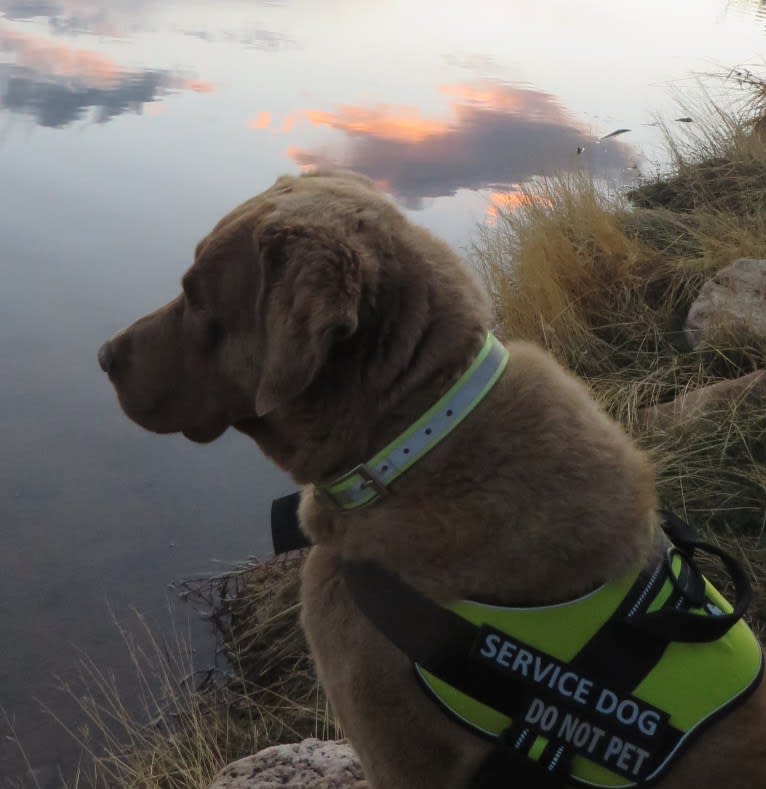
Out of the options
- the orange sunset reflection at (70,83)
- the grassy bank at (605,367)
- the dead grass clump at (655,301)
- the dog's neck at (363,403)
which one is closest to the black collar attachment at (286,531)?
the dog's neck at (363,403)

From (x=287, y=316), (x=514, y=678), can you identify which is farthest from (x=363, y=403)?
(x=514, y=678)

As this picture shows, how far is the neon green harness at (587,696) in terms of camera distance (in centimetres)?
219

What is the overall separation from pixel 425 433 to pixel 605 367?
4.22 meters

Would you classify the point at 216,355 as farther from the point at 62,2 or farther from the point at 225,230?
the point at 62,2

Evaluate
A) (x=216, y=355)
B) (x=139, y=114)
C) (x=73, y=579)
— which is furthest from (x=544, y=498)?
(x=139, y=114)

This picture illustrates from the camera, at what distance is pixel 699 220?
725 cm

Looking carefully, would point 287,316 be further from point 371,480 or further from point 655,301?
point 655,301

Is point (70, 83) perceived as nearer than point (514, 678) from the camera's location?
No

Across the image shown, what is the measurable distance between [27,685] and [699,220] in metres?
5.67

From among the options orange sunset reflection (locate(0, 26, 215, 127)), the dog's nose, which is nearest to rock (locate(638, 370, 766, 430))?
the dog's nose

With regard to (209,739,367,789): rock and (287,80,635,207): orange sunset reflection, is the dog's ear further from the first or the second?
(287,80,635,207): orange sunset reflection

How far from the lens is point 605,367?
6273mm

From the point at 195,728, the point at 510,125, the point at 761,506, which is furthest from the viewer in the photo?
the point at 510,125

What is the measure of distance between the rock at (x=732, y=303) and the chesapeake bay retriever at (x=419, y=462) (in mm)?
3681
